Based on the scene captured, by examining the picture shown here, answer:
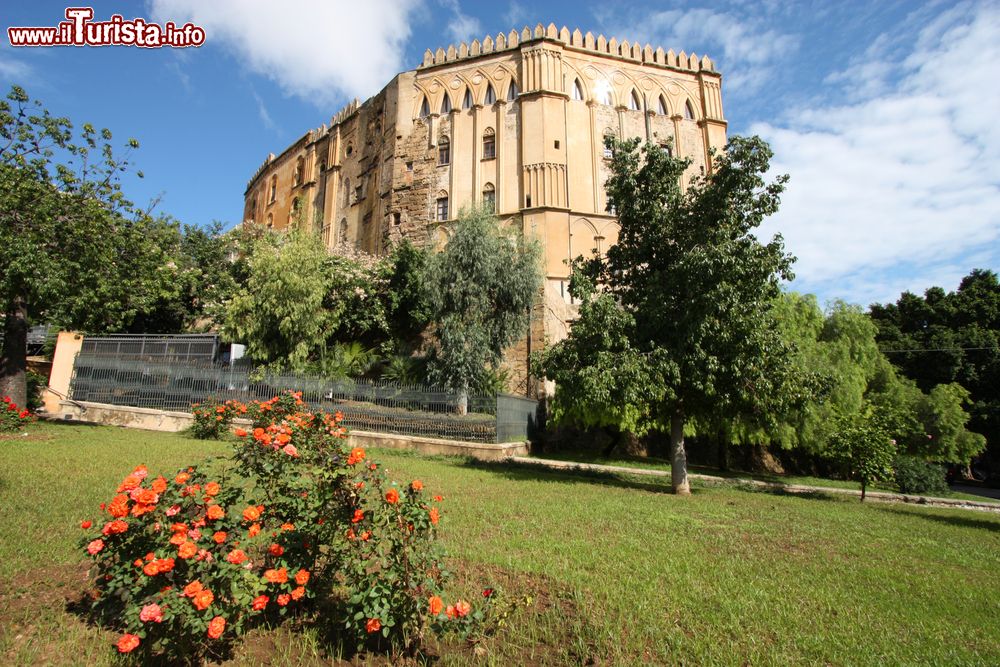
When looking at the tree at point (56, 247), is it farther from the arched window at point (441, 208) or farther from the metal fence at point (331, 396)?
the arched window at point (441, 208)

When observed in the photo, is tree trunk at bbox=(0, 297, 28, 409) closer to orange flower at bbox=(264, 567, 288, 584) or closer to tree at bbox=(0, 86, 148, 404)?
tree at bbox=(0, 86, 148, 404)

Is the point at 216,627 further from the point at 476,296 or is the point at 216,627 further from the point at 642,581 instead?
the point at 476,296

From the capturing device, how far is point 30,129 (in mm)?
12664

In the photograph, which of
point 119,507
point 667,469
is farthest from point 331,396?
point 119,507

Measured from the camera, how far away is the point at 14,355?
13094 millimetres

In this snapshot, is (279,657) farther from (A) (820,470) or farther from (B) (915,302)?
(B) (915,302)

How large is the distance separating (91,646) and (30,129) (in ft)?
48.9

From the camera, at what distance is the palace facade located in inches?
1171

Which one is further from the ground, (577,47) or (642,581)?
(577,47)

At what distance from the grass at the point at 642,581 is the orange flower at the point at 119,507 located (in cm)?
82

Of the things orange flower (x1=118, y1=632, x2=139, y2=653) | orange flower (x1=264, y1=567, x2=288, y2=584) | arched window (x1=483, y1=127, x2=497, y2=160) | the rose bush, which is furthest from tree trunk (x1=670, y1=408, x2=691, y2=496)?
arched window (x1=483, y1=127, x2=497, y2=160)

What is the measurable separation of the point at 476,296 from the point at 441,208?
15703 mm

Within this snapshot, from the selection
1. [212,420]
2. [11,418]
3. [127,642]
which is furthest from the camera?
[212,420]

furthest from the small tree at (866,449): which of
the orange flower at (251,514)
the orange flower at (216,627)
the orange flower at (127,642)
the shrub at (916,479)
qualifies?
the orange flower at (127,642)
